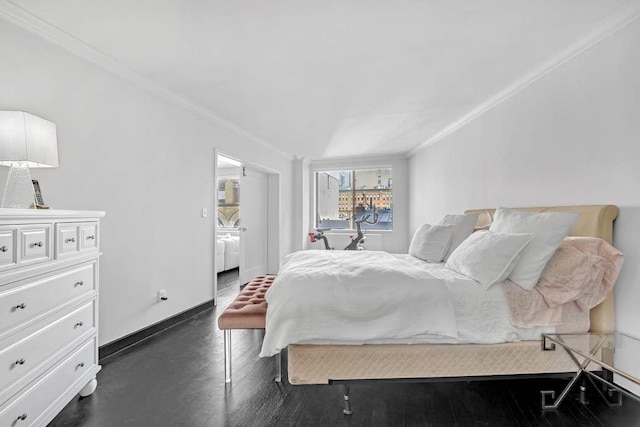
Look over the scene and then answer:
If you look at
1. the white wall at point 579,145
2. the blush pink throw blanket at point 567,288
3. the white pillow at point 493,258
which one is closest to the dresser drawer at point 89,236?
the white pillow at point 493,258

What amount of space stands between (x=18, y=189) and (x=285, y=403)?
190 centimetres

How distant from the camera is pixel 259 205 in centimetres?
567

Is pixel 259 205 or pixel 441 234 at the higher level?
pixel 259 205

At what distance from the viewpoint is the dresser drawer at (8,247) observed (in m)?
1.29

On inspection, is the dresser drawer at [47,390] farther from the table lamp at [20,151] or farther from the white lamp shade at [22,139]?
the white lamp shade at [22,139]

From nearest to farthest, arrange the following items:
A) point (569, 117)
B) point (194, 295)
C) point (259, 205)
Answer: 1. point (569, 117)
2. point (194, 295)
3. point (259, 205)

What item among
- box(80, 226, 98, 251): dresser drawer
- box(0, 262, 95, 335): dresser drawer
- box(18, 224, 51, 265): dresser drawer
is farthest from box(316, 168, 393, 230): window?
box(18, 224, 51, 265): dresser drawer

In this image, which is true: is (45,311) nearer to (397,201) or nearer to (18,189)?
(18,189)

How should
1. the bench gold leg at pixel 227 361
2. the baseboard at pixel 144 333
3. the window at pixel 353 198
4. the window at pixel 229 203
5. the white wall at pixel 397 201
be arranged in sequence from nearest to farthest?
the bench gold leg at pixel 227 361 < the baseboard at pixel 144 333 < the white wall at pixel 397 201 < the window at pixel 353 198 < the window at pixel 229 203

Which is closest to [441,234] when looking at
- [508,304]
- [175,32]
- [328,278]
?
[508,304]

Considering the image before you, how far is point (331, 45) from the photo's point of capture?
89.5 inches

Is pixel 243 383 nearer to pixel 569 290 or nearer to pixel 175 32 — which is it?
pixel 569 290

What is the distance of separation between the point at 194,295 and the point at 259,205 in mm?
2433

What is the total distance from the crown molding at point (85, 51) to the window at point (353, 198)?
394 centimetres
